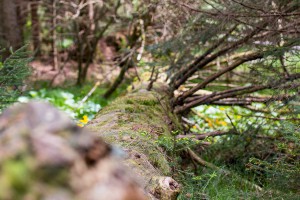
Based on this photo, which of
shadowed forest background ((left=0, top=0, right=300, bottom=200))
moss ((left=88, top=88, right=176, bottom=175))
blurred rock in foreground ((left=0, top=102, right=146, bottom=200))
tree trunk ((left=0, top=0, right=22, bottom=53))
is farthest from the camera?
tree trunk ((left=0, top=0, right=22, bottom=53))

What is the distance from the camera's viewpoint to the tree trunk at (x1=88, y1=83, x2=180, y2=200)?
91.6 inches

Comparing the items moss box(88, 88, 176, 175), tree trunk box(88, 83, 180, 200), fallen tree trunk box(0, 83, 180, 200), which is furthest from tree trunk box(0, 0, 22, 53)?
fallen tree trunk box(0, 83, 180, 200)

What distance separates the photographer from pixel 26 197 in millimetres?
776

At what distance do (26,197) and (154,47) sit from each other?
5801 millimetres

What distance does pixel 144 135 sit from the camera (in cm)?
322

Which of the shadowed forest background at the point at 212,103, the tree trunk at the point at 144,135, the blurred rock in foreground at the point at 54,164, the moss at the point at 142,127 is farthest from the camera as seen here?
the shadowed forest background at the point at 212,103

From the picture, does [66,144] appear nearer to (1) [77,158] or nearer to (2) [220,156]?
(1) [77,158]

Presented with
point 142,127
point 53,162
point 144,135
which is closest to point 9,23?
point 142,127

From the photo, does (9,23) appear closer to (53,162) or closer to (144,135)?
(144,135)

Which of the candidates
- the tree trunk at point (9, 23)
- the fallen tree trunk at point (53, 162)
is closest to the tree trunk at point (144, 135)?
the fallen tree trunk at point (53, 162)

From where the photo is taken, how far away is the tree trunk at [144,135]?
7.63 feet

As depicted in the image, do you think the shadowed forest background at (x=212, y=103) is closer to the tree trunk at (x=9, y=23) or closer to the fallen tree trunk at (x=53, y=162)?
the fallen tree trunk at (x=53, y=162)

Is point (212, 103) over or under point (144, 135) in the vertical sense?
under

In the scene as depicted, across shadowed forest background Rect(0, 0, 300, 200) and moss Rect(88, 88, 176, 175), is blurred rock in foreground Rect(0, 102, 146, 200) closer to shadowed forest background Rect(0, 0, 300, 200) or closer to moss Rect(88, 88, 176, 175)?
shadowed forest background Rect(0, 0, 300, 200)
